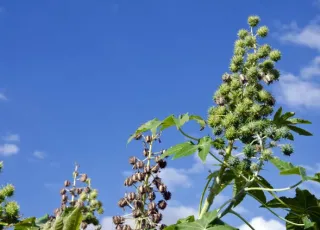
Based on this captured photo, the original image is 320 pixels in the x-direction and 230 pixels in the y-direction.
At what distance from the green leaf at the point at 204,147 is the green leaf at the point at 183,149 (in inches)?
1.6

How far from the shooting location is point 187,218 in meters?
3.76

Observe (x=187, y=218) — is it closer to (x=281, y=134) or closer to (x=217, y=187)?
(x=217, y=187)

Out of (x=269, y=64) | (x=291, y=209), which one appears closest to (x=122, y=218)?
(x=291, y=209)

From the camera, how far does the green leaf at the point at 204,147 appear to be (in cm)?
346

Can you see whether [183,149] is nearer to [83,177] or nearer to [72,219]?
[72,219]

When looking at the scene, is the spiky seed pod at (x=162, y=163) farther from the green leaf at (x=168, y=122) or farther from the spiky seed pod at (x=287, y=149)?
the spiky seed pod at (x=287, y=149)

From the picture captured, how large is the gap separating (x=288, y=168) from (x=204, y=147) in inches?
24.2

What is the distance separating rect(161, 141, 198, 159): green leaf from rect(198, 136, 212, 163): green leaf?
0.04 m

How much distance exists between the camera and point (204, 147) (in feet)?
11.7

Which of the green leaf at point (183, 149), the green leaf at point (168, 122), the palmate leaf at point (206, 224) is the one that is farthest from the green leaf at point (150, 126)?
the palmate leaf at point (206, 224)

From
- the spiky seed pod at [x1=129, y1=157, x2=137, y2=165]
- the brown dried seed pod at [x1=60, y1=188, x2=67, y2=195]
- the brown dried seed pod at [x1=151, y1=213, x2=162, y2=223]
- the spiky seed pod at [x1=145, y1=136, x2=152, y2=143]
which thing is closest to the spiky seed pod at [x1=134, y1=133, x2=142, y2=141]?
the spiky seed pod at [x1=145, y1=136, x2=152, y2=143]

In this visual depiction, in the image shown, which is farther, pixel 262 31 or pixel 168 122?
pixel 262 31

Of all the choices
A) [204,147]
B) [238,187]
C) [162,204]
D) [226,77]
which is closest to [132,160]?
[162,204]

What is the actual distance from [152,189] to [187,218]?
2.93 ft
